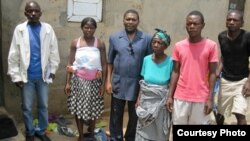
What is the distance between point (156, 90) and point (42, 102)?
147 centimetres

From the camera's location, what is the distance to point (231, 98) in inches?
172

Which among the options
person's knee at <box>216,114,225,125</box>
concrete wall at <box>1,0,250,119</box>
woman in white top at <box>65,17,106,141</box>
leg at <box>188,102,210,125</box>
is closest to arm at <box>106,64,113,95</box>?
woman in white top at <box>65,17,106,141</box>

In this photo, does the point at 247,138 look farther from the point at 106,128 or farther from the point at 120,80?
the point at 106,128

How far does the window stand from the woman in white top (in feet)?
3.15

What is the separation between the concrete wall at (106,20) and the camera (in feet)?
16.1

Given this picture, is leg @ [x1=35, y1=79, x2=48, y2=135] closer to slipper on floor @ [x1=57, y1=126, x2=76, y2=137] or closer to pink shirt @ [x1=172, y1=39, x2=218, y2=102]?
slipper on floor @ [x1=57, y1=126, x2=76, y2=137]

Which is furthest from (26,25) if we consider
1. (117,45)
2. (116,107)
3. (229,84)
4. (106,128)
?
(229,84)

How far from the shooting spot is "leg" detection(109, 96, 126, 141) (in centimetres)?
436

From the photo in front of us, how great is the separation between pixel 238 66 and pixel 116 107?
4.88 ft

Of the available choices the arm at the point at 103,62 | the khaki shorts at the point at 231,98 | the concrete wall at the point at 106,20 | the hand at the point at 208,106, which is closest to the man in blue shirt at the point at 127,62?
the arm at the point at 103,62

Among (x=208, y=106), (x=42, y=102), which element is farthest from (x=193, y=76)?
(x=42, y=102)

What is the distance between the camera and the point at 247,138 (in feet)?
10.5

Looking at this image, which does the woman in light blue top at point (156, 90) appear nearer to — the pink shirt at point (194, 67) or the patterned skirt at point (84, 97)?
the pink shirt at point (194, 67)

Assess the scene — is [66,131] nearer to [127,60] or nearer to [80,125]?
[80,125]
